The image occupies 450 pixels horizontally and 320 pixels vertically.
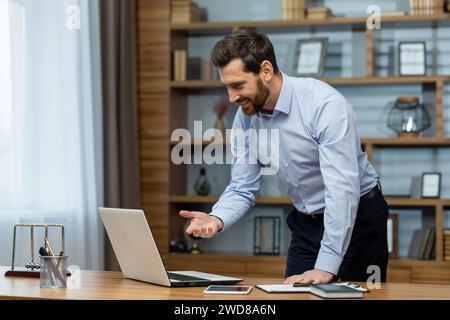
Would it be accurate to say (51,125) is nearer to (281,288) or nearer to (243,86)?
(243,86)

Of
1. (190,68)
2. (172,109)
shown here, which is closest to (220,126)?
(172,109)

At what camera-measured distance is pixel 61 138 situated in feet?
13.9

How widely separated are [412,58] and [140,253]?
286 cm

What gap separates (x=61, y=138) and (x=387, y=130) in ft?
6.54

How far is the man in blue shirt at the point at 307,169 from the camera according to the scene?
2617 mm

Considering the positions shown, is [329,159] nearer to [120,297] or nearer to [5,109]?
[120,297]

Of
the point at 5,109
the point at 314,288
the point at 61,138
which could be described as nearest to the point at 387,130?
the point at 61,138

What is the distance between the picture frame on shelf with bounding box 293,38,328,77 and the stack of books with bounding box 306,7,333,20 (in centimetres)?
16

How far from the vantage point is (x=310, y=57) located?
16.3 feet

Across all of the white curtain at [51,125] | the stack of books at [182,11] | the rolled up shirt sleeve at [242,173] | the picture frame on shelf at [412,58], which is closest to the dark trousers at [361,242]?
the rolled up shirt sleeve at [242,173]

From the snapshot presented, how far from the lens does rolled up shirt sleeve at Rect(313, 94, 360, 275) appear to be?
259cm

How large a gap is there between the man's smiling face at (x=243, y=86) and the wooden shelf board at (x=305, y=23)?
2.18m

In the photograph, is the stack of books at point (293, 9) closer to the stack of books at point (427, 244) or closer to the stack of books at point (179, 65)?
the stack of books at point (179, 65)

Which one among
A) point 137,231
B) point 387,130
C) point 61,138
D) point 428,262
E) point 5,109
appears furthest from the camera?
point 387,130
